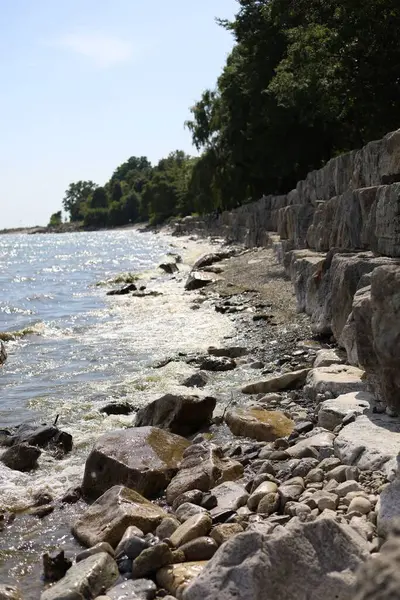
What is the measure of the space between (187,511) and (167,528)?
29 centimetres

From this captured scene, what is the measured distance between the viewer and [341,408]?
6523 millimetres

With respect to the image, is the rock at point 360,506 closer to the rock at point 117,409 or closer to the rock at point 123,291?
the rock at point 117,409

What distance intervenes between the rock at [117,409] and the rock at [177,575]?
4.66 metres

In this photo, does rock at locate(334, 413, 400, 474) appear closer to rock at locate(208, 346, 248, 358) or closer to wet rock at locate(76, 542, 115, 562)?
wet rock at locate(76, 542, 115, 562)

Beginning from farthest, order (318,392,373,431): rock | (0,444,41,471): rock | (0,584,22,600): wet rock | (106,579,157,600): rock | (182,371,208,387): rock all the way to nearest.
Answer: (182,371,208,387): rock, (0,444,41,471): rock, (318,392,373,431): rock, (0,584,22,600): wet rock, (106,579,157,600): rock

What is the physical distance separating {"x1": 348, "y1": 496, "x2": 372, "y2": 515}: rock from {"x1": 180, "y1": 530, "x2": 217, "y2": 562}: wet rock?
94cm

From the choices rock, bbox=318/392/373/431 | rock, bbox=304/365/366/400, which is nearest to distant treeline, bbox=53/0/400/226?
rock, bbox=304/365/366/400

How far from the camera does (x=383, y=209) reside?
884 centimetres

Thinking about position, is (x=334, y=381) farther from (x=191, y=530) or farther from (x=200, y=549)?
(x=200, y=549)

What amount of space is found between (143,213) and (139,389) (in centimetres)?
12670

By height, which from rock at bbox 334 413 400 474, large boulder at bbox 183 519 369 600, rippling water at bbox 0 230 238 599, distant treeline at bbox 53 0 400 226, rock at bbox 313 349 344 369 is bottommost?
rippling water at bbox 0 230 238 599

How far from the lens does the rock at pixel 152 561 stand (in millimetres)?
4602

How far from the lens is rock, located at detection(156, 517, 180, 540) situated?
5121 millimetres

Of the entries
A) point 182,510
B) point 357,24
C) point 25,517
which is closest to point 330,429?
point 182,510
